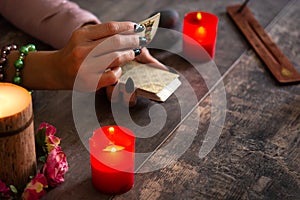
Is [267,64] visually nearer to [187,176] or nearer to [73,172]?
[187,176]

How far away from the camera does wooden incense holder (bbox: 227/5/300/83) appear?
5.09 ft

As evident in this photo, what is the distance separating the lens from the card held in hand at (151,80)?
4.56 ft

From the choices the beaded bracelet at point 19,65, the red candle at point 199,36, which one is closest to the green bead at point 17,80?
the beaded bracelet at point 19,65

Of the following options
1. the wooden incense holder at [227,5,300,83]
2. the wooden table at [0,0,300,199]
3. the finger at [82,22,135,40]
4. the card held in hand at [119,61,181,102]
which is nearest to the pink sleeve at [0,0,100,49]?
the wooden table at [0,0,300,199]

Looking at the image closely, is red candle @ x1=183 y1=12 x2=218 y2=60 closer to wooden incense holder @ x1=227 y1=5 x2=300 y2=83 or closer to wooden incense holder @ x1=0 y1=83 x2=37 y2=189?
wooden incense holder @ x1=227 y1=5 x2=300 y2=83

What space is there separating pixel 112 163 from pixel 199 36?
0.59 meters

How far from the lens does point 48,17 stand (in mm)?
1633

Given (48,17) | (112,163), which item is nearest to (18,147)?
(112,163)

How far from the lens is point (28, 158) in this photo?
110 cm

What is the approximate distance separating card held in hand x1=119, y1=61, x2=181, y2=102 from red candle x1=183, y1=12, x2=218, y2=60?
0.53ft

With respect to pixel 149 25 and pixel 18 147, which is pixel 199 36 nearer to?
pixel 149 25

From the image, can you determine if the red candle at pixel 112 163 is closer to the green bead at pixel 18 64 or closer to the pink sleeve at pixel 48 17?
the green bead at pixel 18 64

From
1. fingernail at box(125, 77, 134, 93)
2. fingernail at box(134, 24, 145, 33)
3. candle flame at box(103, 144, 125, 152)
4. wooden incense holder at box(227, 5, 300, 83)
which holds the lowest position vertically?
wooden incense holder at box(227, 5, 300, 83)

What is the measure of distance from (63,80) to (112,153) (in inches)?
10.5
